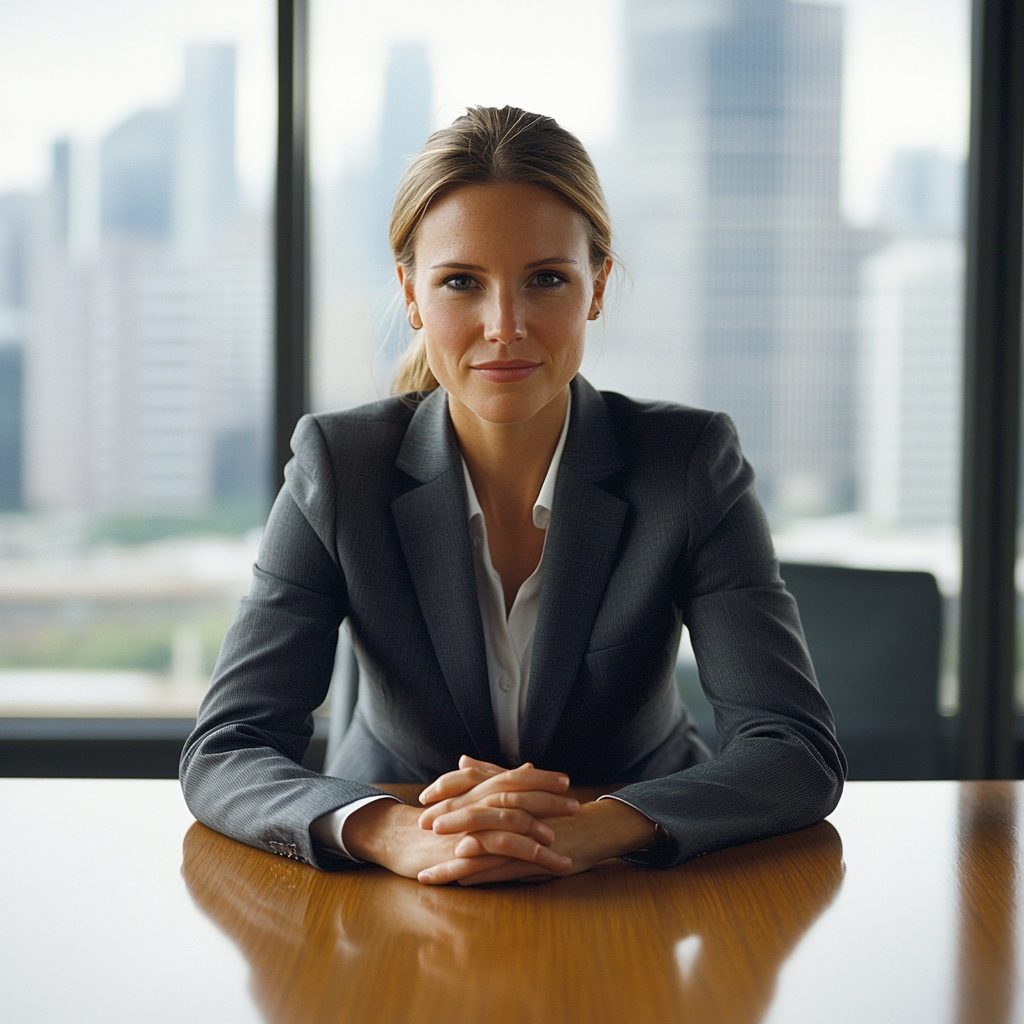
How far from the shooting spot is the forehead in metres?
1.45

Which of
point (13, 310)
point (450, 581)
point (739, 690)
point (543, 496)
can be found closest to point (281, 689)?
point (450, 581)

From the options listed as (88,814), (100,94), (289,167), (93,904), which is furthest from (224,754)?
(100,94)

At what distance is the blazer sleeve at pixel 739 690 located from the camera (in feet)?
3.79

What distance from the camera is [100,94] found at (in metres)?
2.70

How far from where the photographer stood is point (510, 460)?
65.1 inches

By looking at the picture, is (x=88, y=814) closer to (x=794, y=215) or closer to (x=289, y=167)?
(x=289, y=167)

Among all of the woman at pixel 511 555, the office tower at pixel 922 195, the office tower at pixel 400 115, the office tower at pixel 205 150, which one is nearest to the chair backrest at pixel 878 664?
the woman at pixel 511 555

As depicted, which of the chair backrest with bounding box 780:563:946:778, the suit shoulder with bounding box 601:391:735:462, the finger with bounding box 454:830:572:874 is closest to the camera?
the finger with bounding box 454:830:572:874

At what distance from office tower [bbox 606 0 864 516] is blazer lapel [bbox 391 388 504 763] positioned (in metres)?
1.38

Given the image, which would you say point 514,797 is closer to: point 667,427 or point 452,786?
point 452,786

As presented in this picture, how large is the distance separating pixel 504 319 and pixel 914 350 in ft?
5.81

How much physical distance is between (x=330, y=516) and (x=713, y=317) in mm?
1617

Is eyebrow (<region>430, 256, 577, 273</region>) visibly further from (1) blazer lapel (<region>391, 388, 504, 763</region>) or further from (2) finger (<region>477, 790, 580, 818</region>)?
(2) finger (<region>477, 790, 580, 818</region>)

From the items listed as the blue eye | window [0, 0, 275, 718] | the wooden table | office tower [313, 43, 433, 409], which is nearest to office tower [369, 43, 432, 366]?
office tower [313, 43, 433, 409]
